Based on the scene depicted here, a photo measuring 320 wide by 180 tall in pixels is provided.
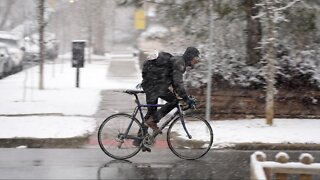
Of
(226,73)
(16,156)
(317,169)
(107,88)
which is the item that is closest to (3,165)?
(16,156)

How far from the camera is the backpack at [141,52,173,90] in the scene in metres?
7.58

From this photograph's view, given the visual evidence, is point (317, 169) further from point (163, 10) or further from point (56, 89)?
point (56, 89)

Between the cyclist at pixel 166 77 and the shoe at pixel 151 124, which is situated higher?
the cyclist at pixel 166 77

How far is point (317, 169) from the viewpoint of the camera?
16.9 feet

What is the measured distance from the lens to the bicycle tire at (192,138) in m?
7.76

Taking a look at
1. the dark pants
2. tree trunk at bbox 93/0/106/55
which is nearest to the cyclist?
the dark pants

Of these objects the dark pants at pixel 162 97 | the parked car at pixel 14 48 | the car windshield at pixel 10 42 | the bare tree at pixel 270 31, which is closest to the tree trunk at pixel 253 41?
the bare tree at pixel 270 31

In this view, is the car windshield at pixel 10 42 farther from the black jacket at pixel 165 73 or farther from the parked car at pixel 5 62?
the black jacket at pixel 165 73

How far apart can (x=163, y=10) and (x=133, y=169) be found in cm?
551

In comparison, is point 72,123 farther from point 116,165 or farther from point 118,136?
point 116,165

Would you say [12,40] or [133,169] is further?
[12,40]

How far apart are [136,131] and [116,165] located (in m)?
0.66

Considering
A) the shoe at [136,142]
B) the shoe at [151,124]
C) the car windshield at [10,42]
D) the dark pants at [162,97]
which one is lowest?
the shoe at [136,142]

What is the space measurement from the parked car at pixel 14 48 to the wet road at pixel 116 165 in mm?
14176
